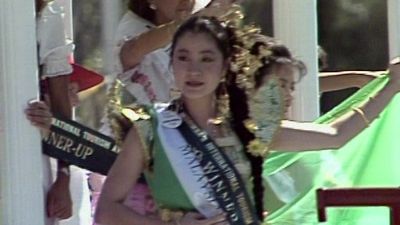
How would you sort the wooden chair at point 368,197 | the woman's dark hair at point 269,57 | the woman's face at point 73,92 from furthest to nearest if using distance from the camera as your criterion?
the woman's face at point 73,92 → the woman's dark hair at point 269,57 → the wooden chair at point 368,197

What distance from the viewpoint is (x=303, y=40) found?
3.90 m

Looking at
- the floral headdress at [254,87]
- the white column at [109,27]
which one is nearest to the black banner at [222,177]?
the floral headdress at [254,87]

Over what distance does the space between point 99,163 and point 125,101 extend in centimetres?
18

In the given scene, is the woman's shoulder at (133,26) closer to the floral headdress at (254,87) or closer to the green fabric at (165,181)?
the floral headdress at (254,87)

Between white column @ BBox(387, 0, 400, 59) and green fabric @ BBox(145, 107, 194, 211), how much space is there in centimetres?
160

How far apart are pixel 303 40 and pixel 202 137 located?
120 centimetres

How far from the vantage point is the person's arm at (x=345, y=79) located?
3883 mm

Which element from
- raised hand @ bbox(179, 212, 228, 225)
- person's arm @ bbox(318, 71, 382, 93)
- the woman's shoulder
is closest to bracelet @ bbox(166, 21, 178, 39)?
the woman's shoulder

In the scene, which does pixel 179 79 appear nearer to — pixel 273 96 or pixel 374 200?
pixel 273 96

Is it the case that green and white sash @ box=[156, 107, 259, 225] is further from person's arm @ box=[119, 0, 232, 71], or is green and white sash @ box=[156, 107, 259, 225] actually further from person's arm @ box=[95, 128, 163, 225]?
person's arm @ box=[119, 0, 232, 71]

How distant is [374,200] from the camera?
238 cm

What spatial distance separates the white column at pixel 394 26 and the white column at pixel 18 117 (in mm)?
1537

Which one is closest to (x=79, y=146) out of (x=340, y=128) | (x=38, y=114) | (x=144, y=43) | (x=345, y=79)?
(x=38, y=114)

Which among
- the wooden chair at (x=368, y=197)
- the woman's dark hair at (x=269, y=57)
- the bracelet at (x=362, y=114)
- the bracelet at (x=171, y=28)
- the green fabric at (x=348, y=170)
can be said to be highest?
the bracelet at (x=171, y=28)
